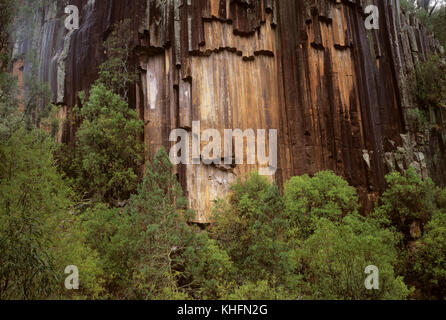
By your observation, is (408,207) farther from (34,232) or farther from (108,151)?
(34,232)

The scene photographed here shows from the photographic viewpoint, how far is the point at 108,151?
81.8ft

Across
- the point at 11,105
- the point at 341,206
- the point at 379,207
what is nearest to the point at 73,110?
the point at 11,105

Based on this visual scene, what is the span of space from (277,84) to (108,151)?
11.2m

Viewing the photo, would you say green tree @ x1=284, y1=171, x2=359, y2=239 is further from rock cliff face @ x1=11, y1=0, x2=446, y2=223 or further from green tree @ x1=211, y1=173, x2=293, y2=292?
rock cliff face @ x1=11, y1=0, x2=446, y2=223

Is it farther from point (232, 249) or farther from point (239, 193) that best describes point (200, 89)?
point (232, 249)

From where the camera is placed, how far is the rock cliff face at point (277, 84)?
80.8 feet

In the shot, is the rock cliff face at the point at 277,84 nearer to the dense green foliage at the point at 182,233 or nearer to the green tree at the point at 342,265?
the dense green foliage at the point at 182,233

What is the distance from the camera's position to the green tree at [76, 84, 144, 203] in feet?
79.7

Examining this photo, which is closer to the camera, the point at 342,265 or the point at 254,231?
the point at 342,265

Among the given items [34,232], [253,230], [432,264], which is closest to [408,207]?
[432,264]

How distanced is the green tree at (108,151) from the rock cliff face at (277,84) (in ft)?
3.74

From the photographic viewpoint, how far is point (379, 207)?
957 inches

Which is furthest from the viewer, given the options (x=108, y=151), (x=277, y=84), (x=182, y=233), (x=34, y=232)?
(x=277, y=84)
